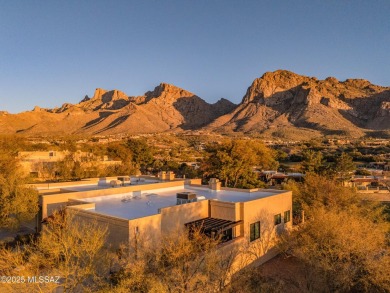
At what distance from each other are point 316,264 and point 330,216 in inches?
117

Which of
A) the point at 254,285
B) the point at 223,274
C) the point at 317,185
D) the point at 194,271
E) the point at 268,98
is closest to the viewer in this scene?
the point at 194,271

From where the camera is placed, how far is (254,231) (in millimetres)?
16391

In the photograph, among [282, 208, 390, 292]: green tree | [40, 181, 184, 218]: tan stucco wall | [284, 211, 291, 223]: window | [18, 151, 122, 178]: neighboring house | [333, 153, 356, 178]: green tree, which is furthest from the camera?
[333, 153, 356, 178]: green tree

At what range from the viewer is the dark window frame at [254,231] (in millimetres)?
16062

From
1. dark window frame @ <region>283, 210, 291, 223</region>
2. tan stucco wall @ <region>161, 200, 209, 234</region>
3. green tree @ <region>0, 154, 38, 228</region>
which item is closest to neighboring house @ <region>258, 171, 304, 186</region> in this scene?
dark window frame @ <region>283, 210, 291, 223</region>

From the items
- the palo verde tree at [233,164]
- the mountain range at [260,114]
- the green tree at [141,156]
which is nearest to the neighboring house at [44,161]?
the green tree at [141,156]

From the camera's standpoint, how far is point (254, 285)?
13.0 m

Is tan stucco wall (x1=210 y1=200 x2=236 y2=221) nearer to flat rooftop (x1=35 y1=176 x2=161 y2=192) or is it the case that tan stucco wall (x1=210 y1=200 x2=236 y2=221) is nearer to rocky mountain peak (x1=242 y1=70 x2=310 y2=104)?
flat rooftop (x1=35 y1=176 x2=161 y2=192)

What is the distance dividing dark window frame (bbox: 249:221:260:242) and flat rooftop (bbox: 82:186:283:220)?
1.91m

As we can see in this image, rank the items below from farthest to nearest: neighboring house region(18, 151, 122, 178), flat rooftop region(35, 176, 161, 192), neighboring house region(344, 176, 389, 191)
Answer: neighboring house region(344, 176, 389, 191)
neighboring house region(18, 151, 122, 178)
flat rooftop region(35, 176, 161, 192)

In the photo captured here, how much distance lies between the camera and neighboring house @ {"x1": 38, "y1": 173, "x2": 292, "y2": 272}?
12.8 meters

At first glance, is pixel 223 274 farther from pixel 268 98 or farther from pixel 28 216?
pixel 268 98

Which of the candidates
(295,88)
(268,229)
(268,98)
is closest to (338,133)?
(268,98)

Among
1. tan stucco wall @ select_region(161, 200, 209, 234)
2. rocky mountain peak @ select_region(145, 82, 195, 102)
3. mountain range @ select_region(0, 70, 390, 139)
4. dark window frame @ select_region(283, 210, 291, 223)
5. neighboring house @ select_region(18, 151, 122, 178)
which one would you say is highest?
rocky mountain peak @ select_region(145, 82, 195, 102)
